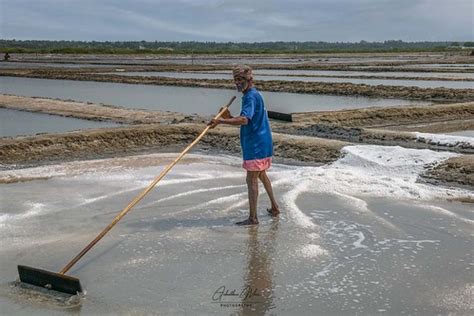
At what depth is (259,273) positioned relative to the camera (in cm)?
486

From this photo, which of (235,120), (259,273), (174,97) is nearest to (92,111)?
(174,97)

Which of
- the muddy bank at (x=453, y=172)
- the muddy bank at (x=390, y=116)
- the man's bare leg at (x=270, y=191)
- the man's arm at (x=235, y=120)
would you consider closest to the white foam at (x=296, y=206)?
the man's bare leg at (x=270, y=191)

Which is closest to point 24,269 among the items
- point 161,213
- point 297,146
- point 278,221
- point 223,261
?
point 223,261

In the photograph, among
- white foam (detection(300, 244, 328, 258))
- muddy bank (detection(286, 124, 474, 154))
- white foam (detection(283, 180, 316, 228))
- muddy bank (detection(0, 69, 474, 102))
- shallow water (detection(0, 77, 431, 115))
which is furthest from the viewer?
muddy bank (detection(0, 69, 474, 102))

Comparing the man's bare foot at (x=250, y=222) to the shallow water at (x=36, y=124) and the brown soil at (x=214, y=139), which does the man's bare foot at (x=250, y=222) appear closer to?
the brown soil at (x=214, y=139)

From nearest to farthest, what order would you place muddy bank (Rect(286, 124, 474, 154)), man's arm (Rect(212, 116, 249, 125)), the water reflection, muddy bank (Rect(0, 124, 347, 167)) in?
the water reflection < man's arm (Rect(212, 116, 249, 125)) < muddy bank (Rect(0, 124, 347, 167)) < muddy bank (Rect(286, 124, 474, 154))

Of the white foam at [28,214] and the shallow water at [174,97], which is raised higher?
the shallow water at [174,97]

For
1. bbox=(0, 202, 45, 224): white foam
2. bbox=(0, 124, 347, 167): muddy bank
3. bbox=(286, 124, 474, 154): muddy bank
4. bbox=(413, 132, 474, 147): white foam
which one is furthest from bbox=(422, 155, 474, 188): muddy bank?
bbox=(0, 202, 45, 224): white foam

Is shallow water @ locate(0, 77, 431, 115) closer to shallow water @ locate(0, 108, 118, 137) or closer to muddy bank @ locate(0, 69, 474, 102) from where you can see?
muddy bank @ locate(0, 69, 474, 102)

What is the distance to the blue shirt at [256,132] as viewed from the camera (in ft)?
19.5

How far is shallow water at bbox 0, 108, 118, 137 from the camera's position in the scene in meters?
13.3

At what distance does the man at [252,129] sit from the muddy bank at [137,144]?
374 centimetres

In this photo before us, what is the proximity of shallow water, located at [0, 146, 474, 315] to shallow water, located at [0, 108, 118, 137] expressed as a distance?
15.7ft

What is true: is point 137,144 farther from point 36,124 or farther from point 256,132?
point 256,132
